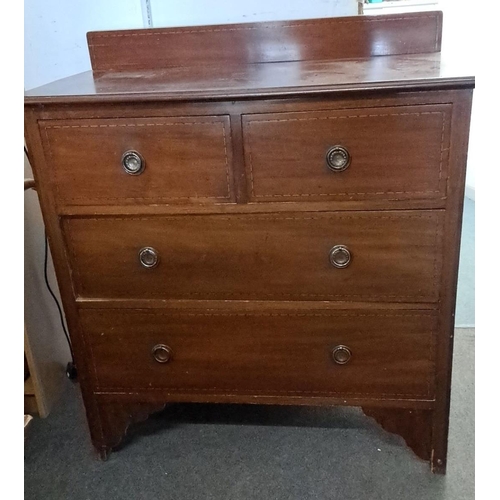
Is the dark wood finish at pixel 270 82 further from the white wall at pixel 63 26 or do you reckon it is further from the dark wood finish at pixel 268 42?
the white wall at pixel 63 26

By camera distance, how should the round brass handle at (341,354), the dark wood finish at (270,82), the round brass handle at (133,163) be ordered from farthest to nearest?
the round brass handle at (341,354) → the round brass handle at (133,163) → the dark wood finish at (270,82)

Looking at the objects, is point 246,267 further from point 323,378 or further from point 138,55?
point 138,55

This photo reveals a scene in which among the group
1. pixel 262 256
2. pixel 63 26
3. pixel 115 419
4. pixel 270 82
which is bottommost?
pixel 115 419

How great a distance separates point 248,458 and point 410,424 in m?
0.41

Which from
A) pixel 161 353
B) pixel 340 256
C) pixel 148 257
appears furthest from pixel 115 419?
pixel 340 256

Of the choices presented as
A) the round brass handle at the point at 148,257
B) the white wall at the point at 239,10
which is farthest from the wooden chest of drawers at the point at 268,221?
the white wall at the point at 239,10

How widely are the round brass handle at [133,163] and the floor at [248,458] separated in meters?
0.76

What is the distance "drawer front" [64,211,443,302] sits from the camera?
114 centimetres

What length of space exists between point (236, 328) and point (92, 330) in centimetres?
34

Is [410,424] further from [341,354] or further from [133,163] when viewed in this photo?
[133,163]

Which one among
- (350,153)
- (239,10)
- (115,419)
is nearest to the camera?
(350,153)

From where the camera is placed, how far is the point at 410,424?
4.29ft

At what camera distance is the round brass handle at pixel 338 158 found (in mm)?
1075

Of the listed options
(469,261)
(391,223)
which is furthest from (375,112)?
(469,261)
